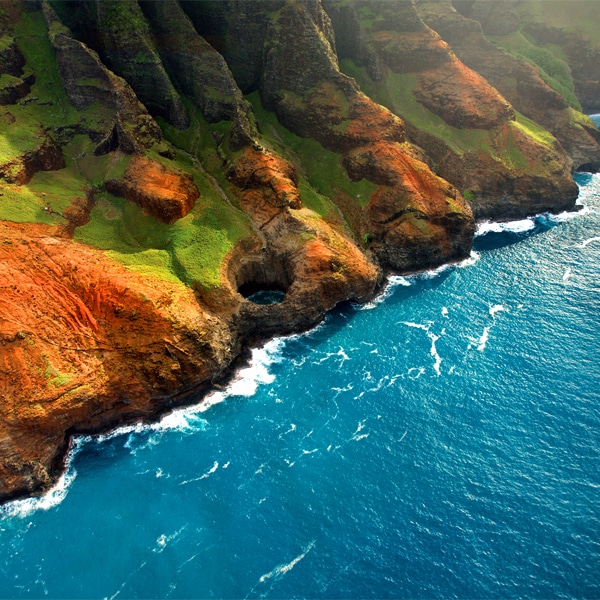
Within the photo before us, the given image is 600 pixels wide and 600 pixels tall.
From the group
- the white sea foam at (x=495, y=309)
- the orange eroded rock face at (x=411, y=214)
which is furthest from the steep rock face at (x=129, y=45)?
the white sea foam at (x=495, y=309)

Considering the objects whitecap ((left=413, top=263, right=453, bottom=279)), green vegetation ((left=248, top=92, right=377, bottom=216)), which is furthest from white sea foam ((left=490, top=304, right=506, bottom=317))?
green vegetation ((left=248, top=92, right=377, bottom=216))

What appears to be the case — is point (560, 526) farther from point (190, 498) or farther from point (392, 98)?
point (392, 98)

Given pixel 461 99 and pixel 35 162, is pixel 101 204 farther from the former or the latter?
pixel 461 99

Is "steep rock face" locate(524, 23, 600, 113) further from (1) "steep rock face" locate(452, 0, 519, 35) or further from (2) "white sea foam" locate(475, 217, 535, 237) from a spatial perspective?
(2) "white sea foam" locate(475, 217, 535, 237)

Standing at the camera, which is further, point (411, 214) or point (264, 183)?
point (411, 214)

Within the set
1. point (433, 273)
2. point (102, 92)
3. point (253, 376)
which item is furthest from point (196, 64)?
point (253, 376)

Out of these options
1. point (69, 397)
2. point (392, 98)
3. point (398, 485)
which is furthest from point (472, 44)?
point (69, 397)

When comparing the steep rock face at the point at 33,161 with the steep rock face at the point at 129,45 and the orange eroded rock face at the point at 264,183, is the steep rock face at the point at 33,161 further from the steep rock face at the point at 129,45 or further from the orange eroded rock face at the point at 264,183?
the orange eroded rock face at the point at 264,183
